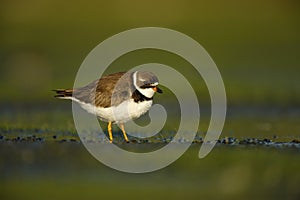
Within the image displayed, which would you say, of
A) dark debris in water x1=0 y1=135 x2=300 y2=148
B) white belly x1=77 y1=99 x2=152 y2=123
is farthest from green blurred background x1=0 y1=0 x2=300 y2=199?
white belly x1=77 y1=99 x2=152 y2=123

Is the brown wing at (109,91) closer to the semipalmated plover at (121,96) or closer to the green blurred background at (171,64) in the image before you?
the semipalmated plover at (121,96)

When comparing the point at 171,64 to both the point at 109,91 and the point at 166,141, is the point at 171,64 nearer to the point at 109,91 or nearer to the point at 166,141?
the point at 166,141

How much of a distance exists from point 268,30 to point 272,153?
9776 mm

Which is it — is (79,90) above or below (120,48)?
below

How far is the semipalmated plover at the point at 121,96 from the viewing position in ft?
35.8

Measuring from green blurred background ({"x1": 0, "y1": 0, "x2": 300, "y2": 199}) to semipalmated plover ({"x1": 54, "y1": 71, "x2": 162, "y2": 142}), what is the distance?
0.63m

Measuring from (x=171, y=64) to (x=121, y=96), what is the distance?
6.66 m

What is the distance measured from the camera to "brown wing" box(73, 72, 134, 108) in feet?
36.1

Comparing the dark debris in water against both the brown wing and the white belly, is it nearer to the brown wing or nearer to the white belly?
the white belly

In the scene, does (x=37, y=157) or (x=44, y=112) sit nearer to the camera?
(x=37, y=157)

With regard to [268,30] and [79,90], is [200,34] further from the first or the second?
[79,90]

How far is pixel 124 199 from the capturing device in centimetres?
862

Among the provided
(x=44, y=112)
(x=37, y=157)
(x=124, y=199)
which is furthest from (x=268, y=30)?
(x=124, y=199)

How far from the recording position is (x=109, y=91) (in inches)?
437
